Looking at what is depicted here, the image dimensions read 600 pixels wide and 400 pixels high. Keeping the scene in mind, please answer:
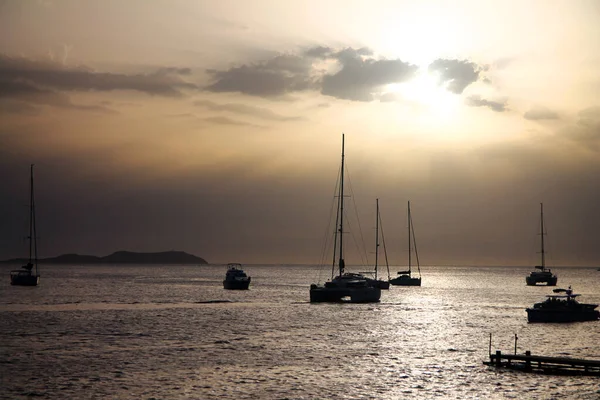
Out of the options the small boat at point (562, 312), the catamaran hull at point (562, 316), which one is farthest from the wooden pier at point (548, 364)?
the catamaran hull at point (562, 316)

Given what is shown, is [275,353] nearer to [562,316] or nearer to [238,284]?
[562,316]

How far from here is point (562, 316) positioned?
86.1 m

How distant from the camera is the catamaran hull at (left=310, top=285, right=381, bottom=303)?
114m

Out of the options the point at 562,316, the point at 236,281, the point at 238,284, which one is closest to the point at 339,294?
the point at 562,316

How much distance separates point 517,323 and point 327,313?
26009 millimetres

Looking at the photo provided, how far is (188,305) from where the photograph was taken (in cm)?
12188

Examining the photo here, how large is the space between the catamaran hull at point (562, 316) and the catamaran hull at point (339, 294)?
3330 cm

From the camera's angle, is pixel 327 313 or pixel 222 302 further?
pixel 222 302

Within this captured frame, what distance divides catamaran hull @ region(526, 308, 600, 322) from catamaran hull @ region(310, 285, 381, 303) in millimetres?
33304

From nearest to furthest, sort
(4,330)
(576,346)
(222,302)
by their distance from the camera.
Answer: (576,346), (4,330), (222,302)

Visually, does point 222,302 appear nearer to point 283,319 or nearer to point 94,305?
point 94,305

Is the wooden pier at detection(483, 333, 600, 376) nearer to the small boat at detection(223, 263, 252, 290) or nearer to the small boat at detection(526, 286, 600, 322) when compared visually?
the small boat at detection(526, 286, 600, 322)

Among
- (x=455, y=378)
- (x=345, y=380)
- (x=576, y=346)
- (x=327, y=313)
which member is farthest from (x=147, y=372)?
(x=327, y=313)

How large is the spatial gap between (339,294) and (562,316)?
1481 inches
